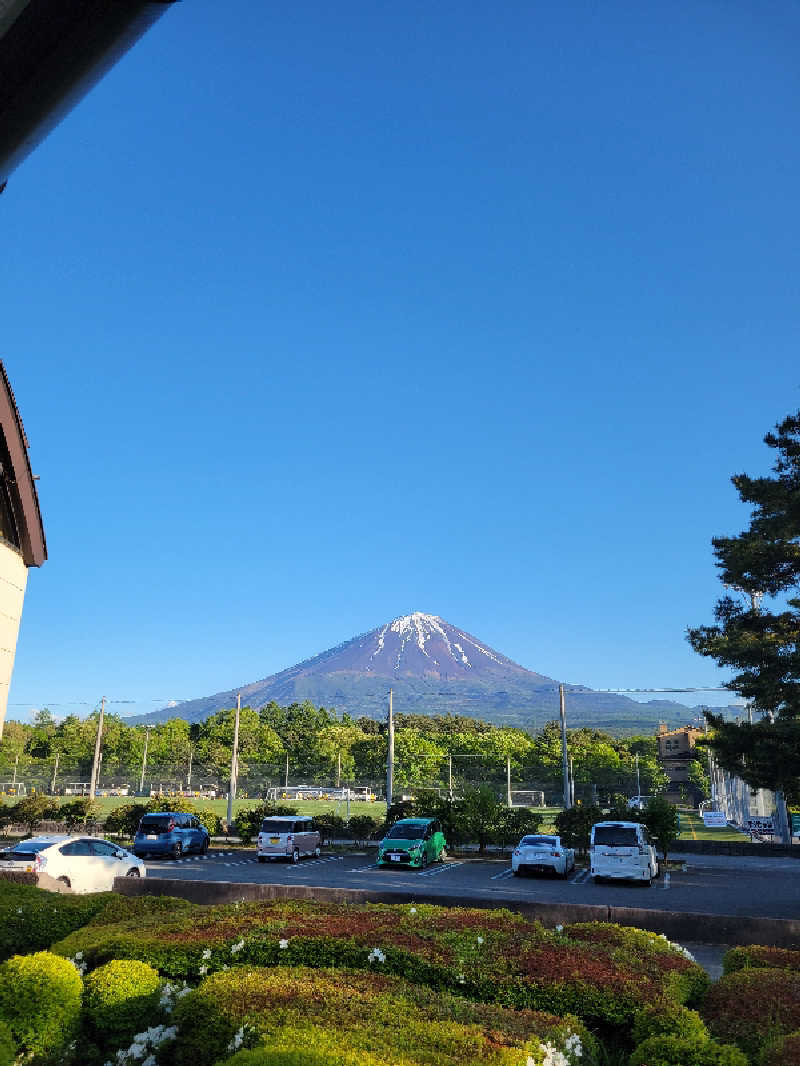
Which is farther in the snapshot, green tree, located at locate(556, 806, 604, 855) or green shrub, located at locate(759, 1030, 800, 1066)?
green tree, located at locate(556, 806, 604, 855)

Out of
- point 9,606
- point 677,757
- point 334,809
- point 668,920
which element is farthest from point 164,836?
point 677,757

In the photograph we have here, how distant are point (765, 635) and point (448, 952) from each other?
1678cm

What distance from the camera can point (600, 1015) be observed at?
627 cm

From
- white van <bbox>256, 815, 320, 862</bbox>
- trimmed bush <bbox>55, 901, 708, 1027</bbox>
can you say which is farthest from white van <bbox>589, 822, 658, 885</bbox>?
trimmed bush <bbox>55, 901, 708, 1027</bbox>

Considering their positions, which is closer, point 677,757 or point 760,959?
point 760,959

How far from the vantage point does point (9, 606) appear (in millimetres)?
4516

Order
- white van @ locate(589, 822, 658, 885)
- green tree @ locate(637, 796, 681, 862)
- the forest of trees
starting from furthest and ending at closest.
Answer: the forest of trees, green tree @ locate(637, 796, 681, 862), white van @ locate(589, 822, 658, 885)

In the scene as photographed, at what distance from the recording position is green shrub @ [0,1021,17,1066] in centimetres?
518

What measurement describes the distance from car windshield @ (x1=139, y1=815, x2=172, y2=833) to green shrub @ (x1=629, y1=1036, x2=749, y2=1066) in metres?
27.1

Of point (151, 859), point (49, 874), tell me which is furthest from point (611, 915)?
point (151, 859)

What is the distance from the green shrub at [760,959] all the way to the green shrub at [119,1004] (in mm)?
5137

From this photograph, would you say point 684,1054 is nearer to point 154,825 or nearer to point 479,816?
point 154,825

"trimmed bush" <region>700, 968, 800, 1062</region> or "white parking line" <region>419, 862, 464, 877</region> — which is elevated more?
"trimmed bush" <region>700, 968, 800, 1062</region>

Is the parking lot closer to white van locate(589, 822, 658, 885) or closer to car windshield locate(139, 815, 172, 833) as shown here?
white van locate(589, 822, 658, 885)
